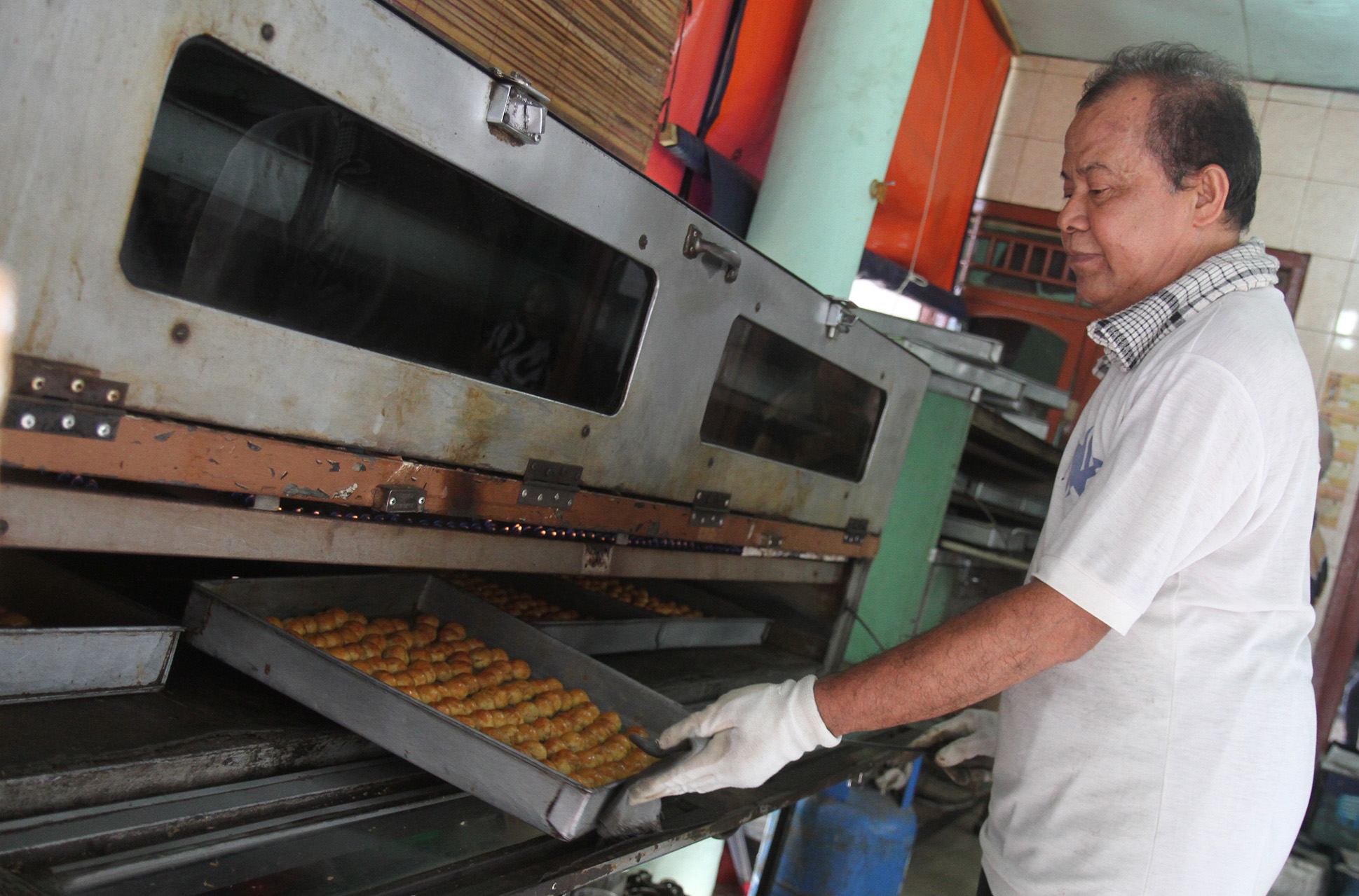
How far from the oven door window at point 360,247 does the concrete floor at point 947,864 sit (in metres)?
3.24

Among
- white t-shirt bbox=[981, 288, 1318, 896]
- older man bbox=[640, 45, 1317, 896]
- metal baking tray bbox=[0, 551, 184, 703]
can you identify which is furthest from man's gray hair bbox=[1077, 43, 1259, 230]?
metal baking tray bbox=[0, 551, 184, 703]

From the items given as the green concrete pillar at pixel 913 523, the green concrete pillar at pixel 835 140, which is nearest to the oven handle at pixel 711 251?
the green concrete pillar at pixel 835 140

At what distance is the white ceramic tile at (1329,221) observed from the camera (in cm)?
541

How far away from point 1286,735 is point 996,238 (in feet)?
16.9

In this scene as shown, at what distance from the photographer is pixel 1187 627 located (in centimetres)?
138

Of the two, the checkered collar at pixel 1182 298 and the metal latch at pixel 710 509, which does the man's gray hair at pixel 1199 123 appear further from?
the metal latch at pixel 710 509

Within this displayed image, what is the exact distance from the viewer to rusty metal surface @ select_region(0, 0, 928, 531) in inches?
34.2

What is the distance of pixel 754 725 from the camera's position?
1.40 m

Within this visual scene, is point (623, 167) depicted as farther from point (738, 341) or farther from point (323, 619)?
point (323, 619)

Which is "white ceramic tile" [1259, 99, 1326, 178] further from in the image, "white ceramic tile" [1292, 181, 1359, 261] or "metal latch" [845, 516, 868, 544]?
"metal latch" [845, 516, 868, 544]

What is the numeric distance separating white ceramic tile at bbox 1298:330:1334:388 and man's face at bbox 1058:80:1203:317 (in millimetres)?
4768

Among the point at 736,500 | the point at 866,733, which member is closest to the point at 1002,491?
the point at 866,733

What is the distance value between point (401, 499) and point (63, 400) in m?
0.46

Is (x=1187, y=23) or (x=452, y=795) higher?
(x=1187, y=23)
